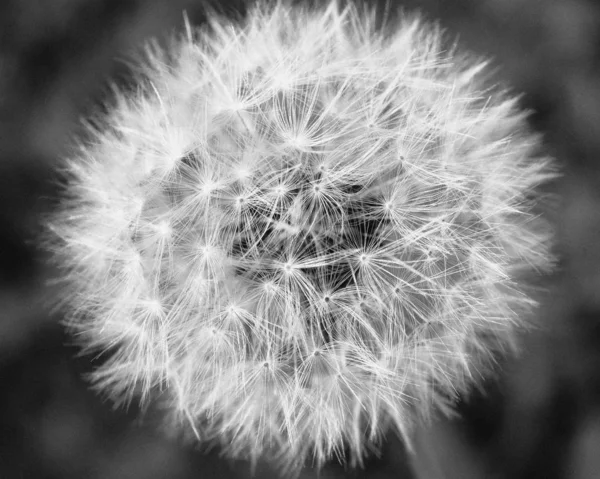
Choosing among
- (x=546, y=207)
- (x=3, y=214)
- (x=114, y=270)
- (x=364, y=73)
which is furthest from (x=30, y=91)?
(x=546, y=207)

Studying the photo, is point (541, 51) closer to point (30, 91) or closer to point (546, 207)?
point (546, 207)

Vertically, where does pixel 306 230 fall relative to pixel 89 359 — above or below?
above

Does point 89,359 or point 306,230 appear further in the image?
point 89,359

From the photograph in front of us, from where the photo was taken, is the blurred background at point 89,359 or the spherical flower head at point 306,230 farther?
the blurred background at point 89,359

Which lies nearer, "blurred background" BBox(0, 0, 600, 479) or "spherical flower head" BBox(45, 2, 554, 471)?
"spherical flower head" BBox(45, 2, 554, 471)
